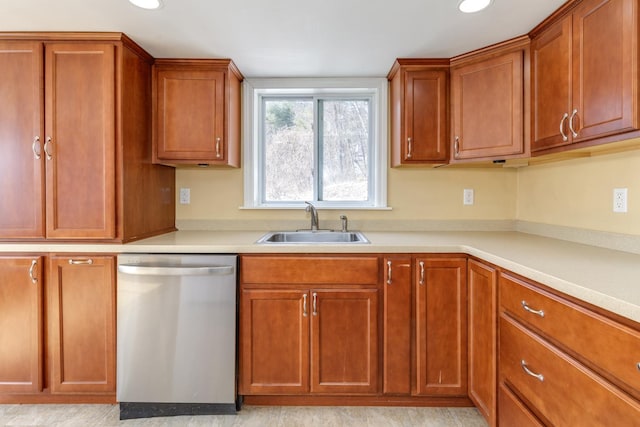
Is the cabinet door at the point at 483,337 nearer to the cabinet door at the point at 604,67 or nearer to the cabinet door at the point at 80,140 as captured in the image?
the cabinet door at the point at 604,67

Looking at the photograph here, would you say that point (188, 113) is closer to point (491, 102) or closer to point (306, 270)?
point (306, 270)

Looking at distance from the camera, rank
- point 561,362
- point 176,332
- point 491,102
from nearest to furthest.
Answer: point 561,362 < point 176,332 < point 491,102

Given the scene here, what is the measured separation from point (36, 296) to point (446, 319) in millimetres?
2192

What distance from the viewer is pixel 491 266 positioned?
1.59 meters

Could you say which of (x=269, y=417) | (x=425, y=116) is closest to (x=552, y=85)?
(x=425, y=116)

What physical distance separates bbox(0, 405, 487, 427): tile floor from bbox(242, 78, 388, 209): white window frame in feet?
4.27

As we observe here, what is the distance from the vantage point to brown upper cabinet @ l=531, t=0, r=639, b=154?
1.26 meters

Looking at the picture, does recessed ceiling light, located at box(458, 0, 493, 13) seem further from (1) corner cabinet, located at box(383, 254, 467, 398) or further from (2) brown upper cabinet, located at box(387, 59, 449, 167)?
(1) corner cabinet, located at box(383, 254, 467, 398)

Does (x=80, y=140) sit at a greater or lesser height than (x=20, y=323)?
greater

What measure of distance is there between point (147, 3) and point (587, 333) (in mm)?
2150

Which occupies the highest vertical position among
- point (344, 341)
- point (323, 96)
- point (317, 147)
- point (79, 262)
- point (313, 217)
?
point (323, 96)

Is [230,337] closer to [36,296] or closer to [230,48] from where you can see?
[36,296]

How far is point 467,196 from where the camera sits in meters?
2.49

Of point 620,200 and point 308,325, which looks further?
point 308,325
